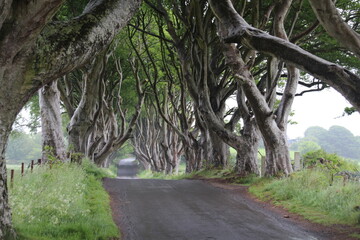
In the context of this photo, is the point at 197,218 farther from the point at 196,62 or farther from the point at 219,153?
the point at 219,153

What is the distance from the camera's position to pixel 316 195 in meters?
9.51

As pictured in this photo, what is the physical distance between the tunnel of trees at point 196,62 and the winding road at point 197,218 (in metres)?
2.70

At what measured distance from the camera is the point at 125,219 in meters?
8.28

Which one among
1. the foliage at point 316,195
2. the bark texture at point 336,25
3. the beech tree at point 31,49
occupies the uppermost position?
the bark texture at point 336,25

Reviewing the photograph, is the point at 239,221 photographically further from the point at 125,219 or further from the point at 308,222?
the point at 125,219

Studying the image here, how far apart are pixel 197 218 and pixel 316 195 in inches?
133

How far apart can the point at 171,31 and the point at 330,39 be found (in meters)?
7.12

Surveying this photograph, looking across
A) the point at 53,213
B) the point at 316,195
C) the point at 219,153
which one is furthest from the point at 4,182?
the point at 219,153

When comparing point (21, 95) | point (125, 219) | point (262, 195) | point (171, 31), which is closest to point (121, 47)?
point (171, 31)

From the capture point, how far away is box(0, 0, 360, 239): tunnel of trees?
472cm

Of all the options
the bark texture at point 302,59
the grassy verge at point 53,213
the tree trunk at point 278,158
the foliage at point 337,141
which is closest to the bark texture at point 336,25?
the bark texture at point 302,59

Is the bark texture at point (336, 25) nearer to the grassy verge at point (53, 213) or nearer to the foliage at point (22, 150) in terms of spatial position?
the grassy verge at point (53, 213)

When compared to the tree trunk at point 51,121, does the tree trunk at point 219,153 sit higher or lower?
lower

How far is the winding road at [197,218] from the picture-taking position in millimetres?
6926
